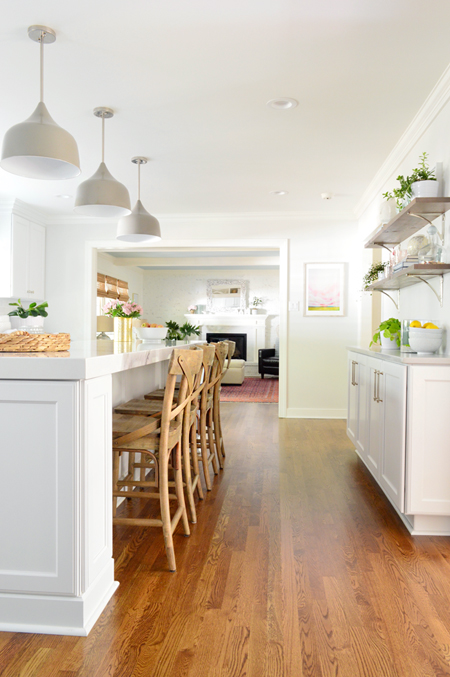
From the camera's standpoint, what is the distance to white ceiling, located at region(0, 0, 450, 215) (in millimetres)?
2375

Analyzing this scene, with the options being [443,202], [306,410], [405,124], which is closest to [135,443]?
[443,202]

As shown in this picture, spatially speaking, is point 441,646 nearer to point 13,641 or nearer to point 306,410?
point 13,641

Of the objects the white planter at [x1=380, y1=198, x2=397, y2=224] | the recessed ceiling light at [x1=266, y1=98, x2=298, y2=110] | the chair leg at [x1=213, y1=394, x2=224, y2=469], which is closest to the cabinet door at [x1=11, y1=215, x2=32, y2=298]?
the chair leg at [x1=213, y1=394, x2=224, y2=469]

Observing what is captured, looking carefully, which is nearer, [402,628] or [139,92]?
[402,628]

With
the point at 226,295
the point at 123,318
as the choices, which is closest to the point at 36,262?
the point at 123,318

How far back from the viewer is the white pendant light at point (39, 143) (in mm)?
2336

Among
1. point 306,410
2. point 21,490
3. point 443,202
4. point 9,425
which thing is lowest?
point 306,410

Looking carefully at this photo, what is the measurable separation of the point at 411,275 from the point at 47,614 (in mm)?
2698

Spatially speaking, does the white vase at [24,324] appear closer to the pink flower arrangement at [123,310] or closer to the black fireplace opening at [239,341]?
the pink flower arrangement at [123,310]

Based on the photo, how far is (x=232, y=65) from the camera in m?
2.83

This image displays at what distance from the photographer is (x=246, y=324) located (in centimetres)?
1220

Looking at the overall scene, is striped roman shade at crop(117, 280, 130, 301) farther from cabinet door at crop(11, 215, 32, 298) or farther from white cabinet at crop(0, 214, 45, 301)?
cabinet door at crop(11, 215, 32, 298)

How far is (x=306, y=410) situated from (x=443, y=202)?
373 centimetres

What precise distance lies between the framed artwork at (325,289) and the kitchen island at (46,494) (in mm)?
4745
